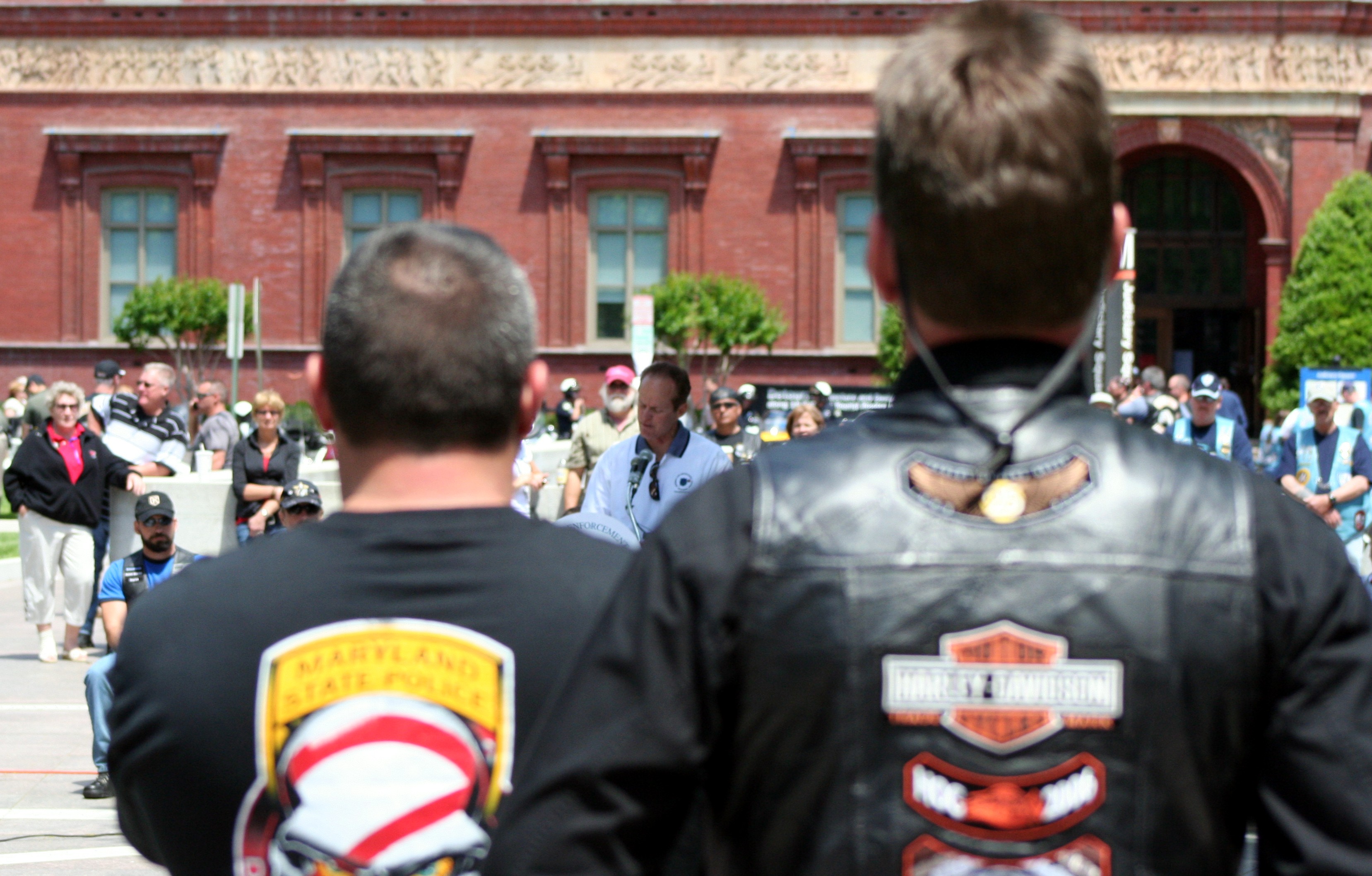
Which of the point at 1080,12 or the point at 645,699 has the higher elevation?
the point at 1080,12

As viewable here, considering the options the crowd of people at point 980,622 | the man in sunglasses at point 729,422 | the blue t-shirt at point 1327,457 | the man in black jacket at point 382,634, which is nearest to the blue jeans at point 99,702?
the man in sunglasses at point 729,422

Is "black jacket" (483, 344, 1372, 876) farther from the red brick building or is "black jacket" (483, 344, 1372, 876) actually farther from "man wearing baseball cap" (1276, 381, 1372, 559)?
the red brick building

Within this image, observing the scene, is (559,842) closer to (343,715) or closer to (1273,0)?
(343,715)

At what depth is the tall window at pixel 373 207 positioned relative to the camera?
117 feet

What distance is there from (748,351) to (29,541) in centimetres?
2309

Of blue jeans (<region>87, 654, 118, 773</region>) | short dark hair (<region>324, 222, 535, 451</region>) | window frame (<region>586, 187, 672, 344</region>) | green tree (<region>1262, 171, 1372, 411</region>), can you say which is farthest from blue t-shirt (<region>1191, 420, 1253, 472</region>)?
window frame (<region>586, 187, 672, 344</region>)

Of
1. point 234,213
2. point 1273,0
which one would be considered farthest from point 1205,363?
point 234,213

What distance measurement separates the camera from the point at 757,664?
5.75 ft

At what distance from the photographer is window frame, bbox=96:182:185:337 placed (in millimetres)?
36094

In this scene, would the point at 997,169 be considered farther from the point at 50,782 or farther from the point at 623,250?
the point at 623,250

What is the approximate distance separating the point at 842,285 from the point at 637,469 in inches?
1108

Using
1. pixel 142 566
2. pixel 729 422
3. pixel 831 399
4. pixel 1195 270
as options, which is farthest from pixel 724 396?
pixel 1195 270

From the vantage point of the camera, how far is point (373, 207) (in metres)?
35.8

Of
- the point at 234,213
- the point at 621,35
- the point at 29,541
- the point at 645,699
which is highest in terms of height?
the point at 621,35
